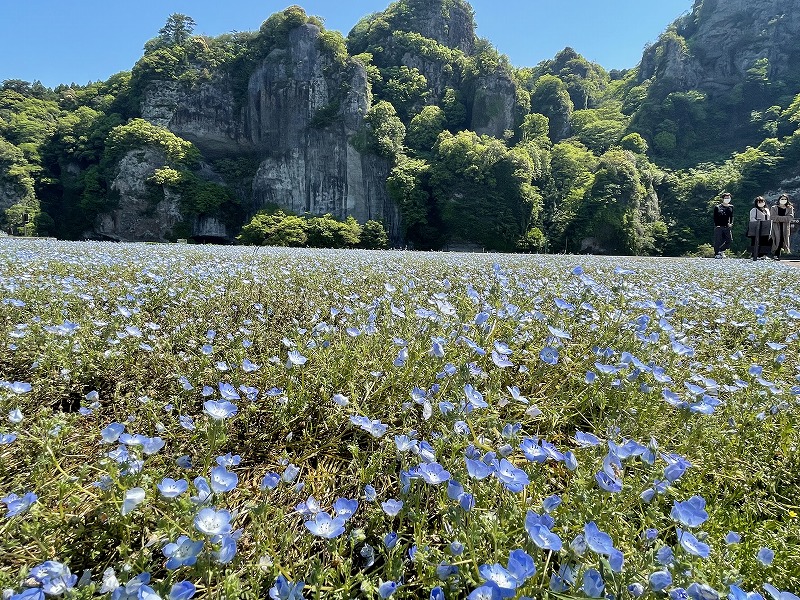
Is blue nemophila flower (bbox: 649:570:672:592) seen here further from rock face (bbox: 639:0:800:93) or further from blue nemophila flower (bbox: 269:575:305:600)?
rock face (bbox: 639:0:800:93)

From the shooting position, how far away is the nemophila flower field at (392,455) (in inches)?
37.3

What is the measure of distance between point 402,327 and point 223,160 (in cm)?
4838

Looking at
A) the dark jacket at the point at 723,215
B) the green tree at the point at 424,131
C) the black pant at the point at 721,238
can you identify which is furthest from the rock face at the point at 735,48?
the dark jacket at the point at 723,215

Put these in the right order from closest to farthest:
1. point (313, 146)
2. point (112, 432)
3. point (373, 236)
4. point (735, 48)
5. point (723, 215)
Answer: point (112, 432) < point (723, 215) < point (373, 236) < point (313, 146) < point (735, 48)

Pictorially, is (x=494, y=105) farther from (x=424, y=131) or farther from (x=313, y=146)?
(x=313, y=146)

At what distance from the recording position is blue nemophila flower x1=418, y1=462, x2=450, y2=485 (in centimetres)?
108

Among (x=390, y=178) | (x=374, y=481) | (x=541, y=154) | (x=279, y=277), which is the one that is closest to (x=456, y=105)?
(x=541, y=154)

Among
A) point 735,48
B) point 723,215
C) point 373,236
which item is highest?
point 735,48

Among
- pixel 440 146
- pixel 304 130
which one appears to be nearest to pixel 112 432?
pixel 440 146

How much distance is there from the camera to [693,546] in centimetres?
88

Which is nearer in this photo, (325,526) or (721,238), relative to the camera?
(325,526)

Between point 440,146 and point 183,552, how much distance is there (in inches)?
1700

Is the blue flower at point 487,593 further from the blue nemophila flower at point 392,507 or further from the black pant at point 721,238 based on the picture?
the black pant at point 721,238

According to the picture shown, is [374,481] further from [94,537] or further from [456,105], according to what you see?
[456,105]
